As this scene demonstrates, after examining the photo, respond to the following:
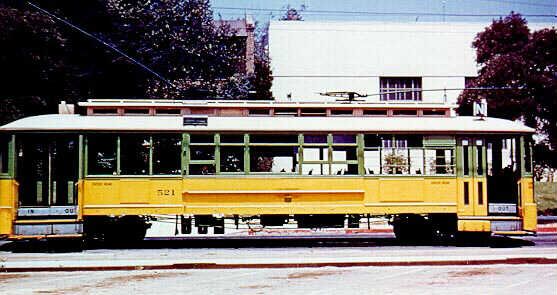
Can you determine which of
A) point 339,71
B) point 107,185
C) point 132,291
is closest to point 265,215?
point 107,185

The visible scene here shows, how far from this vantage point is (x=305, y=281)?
12953 millimetres

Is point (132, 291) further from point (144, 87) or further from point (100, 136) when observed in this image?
point (144, 87)

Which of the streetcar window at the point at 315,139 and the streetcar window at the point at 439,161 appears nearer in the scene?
the streetcar window at the point at 315,139

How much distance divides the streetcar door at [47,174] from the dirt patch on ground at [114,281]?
16.5 ft

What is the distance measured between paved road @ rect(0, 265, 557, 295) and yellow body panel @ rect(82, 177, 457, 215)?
4375 millimetres

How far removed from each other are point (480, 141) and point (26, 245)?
1158 centimetres

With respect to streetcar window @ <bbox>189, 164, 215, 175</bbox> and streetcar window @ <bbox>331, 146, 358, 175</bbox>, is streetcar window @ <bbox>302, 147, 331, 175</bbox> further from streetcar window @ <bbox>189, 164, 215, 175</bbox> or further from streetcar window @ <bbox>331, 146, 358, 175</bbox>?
streetcar window @ <bbox>189, 164, 215, 175</bbox>

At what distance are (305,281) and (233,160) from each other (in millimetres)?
6529

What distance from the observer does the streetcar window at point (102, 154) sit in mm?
18625

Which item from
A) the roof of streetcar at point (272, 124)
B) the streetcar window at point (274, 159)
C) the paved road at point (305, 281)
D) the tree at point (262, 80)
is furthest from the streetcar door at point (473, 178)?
the tree at point (262, 80)

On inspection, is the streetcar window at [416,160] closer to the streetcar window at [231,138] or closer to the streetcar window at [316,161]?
the streetcar window at [316,161]

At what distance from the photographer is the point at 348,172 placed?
19047 mm

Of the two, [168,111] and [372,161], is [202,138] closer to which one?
[168,111]

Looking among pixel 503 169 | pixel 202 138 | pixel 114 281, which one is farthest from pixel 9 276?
pixel 503 169
